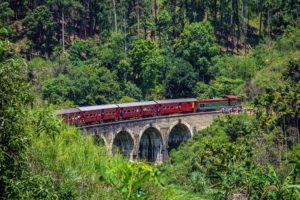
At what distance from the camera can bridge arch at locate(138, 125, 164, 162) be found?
48.0 m

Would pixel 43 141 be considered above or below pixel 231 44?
below

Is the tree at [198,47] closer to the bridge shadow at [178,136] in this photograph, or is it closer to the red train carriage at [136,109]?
the bridge shadow at [178,136]

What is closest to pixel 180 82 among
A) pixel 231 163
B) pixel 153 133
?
pixel 153 133

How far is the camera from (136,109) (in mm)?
44875

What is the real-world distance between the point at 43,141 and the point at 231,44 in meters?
55.1

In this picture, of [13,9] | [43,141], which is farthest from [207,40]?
[43,141]

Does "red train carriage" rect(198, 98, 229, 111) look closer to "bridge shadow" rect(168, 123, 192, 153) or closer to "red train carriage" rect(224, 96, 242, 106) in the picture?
"red train carriage" rect(224, 96, 242, 106)

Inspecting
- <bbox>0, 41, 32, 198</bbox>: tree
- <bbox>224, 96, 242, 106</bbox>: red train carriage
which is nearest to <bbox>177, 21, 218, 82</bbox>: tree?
<bbox>224, 96, 242, 106</bbox>: red train carriage

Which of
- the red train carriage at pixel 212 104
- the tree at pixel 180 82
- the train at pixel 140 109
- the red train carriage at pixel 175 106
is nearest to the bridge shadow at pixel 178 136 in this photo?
the red train carriage at pixel 175 106

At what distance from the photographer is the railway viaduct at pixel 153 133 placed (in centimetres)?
4322

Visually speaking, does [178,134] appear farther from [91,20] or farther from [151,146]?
[91,20]

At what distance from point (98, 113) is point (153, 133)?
305 inches

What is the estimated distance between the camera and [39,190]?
11.7m

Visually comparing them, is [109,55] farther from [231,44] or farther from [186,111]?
[231,44]
